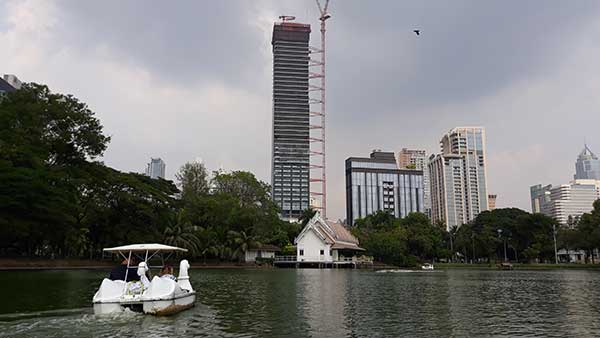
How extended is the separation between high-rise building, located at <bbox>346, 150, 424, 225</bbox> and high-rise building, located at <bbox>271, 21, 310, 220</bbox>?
18235 millimetres

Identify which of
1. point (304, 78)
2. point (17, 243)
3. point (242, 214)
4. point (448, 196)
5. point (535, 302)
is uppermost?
point (304, 78)

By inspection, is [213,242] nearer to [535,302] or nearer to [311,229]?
[311,229]

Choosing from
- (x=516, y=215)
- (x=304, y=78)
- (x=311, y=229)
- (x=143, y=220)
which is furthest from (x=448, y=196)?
(x=143, y=220)

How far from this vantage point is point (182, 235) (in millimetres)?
57969

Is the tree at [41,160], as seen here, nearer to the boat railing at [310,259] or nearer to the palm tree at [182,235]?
the palm tree at [182,235]

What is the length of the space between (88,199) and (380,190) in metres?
121

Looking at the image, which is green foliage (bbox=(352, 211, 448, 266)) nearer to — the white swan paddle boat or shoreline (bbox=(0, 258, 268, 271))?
shoreline (bbox=(0, 258, 268, 271))

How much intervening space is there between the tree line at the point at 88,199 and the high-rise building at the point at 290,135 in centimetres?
7721

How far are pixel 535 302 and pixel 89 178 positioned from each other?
136ft

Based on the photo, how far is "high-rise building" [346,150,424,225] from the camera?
529 ft

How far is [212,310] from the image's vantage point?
687 inches

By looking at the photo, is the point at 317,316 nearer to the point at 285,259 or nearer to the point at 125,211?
the point at 125,211

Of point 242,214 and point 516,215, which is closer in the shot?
point 242,214

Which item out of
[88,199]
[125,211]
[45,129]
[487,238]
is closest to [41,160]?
[45,129]
